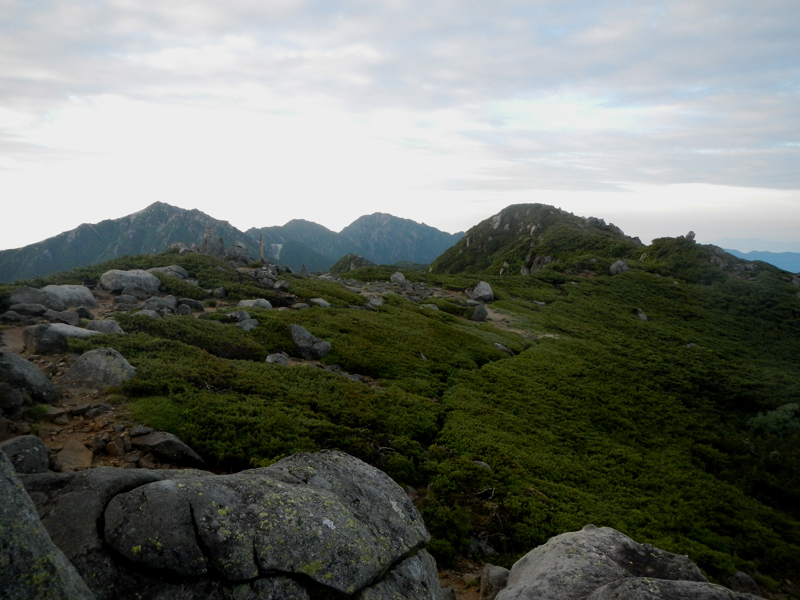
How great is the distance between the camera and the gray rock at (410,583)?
7355 mm

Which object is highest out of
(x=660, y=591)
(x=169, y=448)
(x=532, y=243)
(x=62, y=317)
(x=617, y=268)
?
(x=532, y=243)

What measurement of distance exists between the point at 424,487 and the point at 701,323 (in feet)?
163

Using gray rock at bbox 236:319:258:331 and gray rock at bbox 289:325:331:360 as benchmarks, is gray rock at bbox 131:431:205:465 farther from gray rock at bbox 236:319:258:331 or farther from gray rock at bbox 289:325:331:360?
gray rock at bbox 236:319:258:331

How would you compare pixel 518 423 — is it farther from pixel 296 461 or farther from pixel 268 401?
pixel 296 461

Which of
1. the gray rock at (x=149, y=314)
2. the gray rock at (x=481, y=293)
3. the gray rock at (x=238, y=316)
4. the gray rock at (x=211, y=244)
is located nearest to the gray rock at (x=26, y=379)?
the gray rock at (x=149, y=314)

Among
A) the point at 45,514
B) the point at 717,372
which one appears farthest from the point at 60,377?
the point at 717,372

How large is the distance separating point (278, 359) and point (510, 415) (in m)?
12.4

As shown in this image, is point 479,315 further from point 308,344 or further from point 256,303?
point 308,344

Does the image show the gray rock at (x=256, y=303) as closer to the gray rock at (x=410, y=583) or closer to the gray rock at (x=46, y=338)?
the gray rock at (x=46, y=338)

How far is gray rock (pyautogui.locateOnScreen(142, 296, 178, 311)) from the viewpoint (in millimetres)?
25156

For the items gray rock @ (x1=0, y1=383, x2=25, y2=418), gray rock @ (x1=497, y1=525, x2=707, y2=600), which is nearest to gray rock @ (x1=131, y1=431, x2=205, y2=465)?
gray rock @ (x1=0, y1=383, x2=25, y2=418)

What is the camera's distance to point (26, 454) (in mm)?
8984

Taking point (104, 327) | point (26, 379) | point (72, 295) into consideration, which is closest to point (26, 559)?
point (26, 379)

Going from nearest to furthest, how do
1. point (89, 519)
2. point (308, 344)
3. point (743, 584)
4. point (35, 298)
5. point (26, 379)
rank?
point (89, 519) → point (26, 379) → point (743, 584) → point (35, 298) → point (308, 344)
